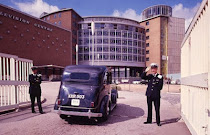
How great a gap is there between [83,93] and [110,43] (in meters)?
50.8

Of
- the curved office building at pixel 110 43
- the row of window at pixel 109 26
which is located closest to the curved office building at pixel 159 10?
the curved office building at pixel 110 43

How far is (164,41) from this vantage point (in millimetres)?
59969

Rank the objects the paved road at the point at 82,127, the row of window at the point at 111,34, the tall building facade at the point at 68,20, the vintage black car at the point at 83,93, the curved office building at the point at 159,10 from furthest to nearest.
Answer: the curved office building at the point at 159,10 → the row of window at the point at 111,34 → the tall building facade at the point at 68,20 → the vintage black car at the point at 83,93 → the paved road at the point at 82,127

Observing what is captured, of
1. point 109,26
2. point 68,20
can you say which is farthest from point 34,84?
point 109,26

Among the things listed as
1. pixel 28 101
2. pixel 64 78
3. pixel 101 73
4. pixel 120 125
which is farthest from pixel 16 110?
pixel 120 125

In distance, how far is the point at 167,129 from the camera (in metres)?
4.96

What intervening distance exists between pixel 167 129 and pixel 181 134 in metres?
0.52

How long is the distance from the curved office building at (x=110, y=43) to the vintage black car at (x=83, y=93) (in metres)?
47.4

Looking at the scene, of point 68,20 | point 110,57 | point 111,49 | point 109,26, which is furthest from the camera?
point 109,26

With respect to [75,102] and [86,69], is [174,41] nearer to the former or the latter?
[86,69]

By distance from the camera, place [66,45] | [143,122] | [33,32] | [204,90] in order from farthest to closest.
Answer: [66,45] → [33,32] → [143,122] → [204,90]

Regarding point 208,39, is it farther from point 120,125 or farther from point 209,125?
point 120,125

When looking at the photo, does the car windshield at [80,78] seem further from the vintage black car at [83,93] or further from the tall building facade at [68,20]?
the tall building facade at [68,20]

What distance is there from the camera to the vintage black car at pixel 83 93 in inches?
206
